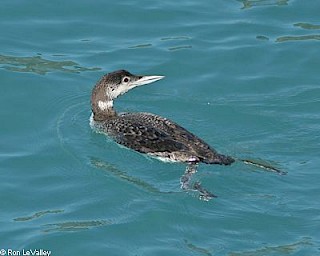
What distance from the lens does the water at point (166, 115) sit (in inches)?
414

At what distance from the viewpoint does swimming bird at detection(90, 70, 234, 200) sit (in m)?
11.8

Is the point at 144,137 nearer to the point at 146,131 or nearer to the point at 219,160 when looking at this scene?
the point at 146,131

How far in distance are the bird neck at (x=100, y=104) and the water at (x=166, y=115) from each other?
246 mm

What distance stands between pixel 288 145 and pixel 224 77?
198 cm

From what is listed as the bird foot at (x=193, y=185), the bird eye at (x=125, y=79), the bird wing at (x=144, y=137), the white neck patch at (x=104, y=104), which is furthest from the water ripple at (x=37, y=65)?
the bird foot at (x=193, y=185)

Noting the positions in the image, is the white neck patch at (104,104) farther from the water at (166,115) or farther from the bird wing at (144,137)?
the bird wing at (144,137)

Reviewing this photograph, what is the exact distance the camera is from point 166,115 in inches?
518

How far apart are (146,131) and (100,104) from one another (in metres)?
1.09

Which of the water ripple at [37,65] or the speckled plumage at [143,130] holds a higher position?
the water ripple at [37,65]

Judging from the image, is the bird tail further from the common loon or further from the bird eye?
the bird eye

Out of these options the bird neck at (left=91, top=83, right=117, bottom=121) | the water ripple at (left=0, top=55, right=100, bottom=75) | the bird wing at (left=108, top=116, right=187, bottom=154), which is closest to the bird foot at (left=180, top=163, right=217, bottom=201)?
the bird wing at (left=108, top=116, right=187, bottom=154)

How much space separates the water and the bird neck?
25 cm

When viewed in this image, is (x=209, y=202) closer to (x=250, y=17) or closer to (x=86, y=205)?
(x=86, y=205)

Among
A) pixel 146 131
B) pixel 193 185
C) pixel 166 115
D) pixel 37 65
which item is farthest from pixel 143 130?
pixel 37 65
